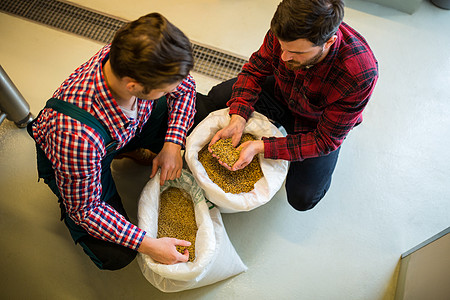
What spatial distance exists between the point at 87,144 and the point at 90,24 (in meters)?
1.44

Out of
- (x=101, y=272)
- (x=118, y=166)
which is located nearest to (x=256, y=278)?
(x=101, y=272)

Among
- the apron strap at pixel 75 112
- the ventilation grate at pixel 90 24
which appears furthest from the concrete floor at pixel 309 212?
the apron strap at pixel 75 112

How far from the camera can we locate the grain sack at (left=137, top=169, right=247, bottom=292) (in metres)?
1.20

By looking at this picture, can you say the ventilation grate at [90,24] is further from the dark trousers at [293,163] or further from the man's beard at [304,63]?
the man's beard at [304,63]

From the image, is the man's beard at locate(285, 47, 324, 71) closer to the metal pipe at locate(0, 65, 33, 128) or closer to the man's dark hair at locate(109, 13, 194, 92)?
the man's dark hair at locate(109, 13, 194, 92)

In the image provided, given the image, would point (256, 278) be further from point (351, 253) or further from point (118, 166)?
point (118, 166)

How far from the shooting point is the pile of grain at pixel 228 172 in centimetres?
135

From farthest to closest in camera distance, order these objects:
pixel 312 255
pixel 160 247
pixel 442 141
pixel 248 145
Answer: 1. pixel 442 141
2. pixel 312 255
3. pixel 248 145
4. pixel 160 247

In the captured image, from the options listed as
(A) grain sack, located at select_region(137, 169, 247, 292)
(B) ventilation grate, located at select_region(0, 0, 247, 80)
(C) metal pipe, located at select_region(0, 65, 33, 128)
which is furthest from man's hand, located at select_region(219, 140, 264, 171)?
(C) metal pipe, located at select_region(0, 65, 33, 128)

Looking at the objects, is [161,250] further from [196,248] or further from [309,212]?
[309,212]

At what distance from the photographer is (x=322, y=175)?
1.49 metres

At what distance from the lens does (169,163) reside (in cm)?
134

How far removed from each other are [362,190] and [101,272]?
49.7 inches

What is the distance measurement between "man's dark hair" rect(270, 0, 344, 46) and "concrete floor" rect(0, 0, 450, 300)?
895 mm
